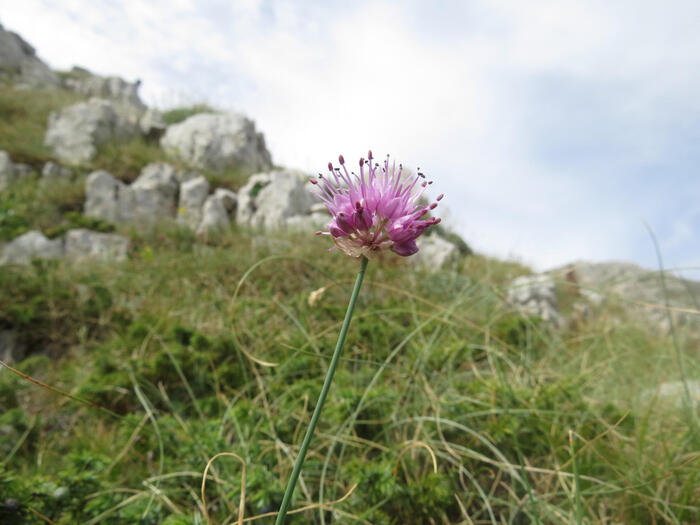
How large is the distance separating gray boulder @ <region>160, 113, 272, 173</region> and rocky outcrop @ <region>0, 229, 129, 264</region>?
4696 millimetres

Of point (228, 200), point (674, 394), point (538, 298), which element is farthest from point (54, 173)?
point (674, 394)

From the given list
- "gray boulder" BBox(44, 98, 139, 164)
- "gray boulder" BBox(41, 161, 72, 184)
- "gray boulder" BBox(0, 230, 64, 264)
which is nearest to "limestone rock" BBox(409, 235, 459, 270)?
"gray boulder" BBox(0, 230, 64, 264)

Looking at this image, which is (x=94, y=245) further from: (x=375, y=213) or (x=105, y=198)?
(x=375, y=213)

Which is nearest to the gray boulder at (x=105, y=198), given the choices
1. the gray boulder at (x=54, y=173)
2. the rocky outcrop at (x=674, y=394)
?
the gray boulder at (x=54, y=173)

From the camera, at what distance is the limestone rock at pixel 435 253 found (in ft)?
19.7

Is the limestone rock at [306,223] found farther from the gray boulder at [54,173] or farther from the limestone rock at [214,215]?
the gray boulder at [54,173]

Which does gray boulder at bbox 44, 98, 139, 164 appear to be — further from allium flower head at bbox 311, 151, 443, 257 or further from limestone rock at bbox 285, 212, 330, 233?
allium flower head at bbox 311, 151, 443, 257

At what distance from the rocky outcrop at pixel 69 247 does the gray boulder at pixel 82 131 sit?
4592mm

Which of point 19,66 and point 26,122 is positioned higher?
point 19,66

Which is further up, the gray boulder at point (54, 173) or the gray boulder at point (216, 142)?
the gray boulder at point (216, 142)

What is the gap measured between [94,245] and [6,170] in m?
4.34

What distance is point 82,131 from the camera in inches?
412

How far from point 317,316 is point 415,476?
5.29 ft

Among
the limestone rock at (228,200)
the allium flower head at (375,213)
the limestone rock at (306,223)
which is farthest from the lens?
the limestone rock at (228,200)
